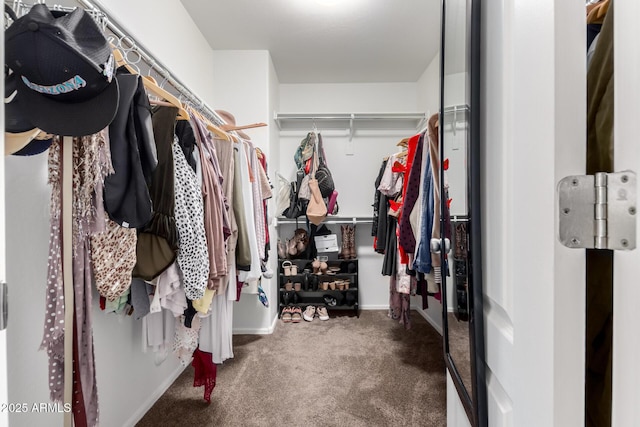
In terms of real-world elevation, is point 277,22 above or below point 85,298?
above

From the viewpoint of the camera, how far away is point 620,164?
340mm

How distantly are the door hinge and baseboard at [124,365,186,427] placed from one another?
198 cm

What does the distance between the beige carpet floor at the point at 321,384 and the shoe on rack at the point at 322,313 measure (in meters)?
0.32

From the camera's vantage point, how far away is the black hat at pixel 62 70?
61 centimetres

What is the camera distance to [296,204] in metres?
3.24

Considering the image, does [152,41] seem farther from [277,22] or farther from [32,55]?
[32,55]

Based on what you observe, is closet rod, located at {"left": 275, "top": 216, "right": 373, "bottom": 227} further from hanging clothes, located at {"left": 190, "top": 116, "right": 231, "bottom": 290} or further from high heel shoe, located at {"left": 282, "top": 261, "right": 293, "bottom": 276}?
hanging clothes, located at {"left": 190, "top": 116, "right": 231, "bottom": 290}

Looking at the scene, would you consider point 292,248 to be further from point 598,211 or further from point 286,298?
Result: point 598,211

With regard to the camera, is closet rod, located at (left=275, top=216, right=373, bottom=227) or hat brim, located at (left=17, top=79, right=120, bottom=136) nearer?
hat brim, located at (left=17, top=79, right=120, bottom=136)

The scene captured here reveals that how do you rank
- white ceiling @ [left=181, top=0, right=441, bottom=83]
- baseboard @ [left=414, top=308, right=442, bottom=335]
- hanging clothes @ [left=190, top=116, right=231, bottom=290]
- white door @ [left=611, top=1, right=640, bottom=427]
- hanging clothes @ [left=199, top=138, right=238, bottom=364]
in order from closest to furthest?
white door @ [left=611, top=1, right=640, bottom=427]
hanging clothes @ [left=190, top=116, right=231, bottom=290]
hanging clothes @ [left=199, top=138, right=238, bottom=364]
white ceiling @ [left=181, top=0, right=441, bottom=83]
baseboard @ [left=414, top=308, right=442, bottom=335]

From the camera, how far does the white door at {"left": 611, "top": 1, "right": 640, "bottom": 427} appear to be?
320 millimetres

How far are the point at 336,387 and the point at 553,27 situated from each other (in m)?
2.04

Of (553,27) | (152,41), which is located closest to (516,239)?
(553,27)

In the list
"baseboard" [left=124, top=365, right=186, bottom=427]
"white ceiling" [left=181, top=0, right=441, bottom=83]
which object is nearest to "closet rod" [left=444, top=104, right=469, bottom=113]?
"white ceiling" [left=181, top=0, right=441, bottom=83]
